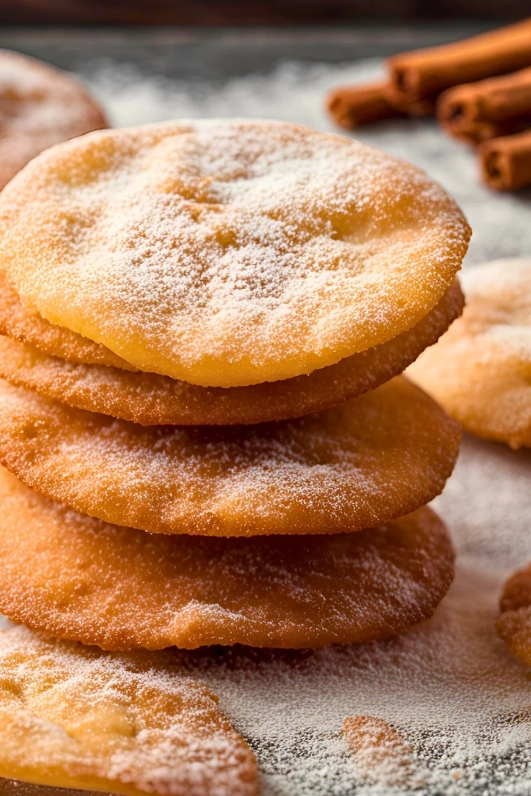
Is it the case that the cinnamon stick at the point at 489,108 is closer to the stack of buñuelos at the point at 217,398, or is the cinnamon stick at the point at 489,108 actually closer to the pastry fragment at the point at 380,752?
the stack of buñuelos at the point at 217,398

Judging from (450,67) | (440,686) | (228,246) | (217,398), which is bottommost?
(440,686)

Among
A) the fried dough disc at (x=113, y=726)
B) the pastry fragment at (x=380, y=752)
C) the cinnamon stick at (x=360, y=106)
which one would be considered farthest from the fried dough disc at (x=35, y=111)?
the pastry fragment at (x=380, y=752)

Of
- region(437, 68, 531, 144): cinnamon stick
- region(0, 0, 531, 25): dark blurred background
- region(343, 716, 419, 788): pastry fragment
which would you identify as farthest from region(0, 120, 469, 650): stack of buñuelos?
region(0, 0, 531, 25): dark blurred background

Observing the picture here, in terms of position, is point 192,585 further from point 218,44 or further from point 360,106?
point 218,44

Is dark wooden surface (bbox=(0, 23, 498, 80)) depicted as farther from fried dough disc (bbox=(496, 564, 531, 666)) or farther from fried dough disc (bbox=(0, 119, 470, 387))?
fried dough disc (bbox=(496, 564, 531, 666))

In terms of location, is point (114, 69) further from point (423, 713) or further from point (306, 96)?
point (423, 713)

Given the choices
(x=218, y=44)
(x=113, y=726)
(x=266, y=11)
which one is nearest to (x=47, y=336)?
(x=113, y=726)
